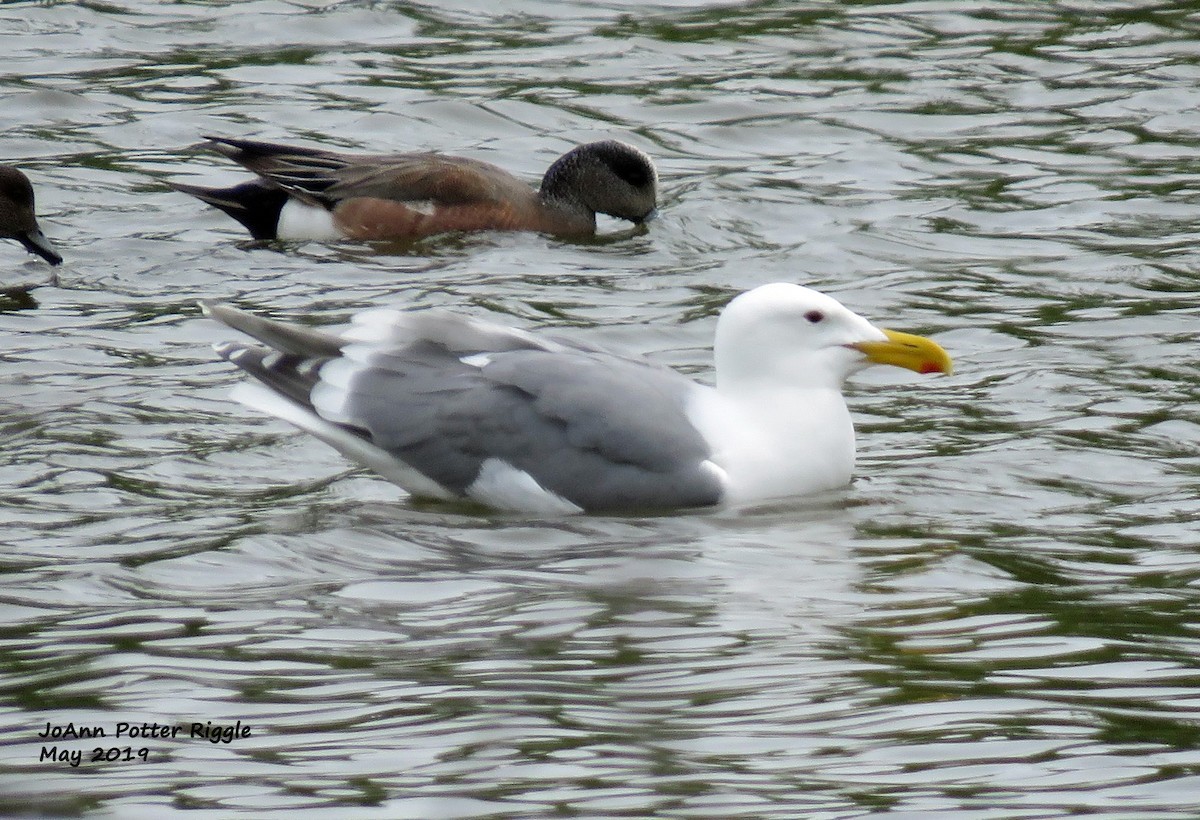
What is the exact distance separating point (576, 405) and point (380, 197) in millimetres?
4636

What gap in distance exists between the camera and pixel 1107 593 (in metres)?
5.37

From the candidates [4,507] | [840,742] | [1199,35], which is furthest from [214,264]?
[1199,35]

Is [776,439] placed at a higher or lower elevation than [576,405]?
lower

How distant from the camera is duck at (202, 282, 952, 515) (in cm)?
643

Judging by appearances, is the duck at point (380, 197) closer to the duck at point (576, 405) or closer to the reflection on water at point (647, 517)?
the reflection on water at point (647, 517)

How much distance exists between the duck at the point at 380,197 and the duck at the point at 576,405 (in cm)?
380

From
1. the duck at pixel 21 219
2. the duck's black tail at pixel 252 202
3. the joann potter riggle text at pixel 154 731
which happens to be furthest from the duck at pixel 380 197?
Answer: the joann potter riggle text at pixel 154 731

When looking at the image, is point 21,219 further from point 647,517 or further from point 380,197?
point 647,517

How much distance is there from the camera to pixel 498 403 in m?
6.57

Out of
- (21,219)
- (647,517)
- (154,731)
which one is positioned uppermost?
(154,731)

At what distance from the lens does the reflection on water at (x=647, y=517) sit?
4176 mm

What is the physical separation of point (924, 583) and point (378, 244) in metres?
5.80

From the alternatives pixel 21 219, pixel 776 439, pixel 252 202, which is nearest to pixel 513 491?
pixel 776 439

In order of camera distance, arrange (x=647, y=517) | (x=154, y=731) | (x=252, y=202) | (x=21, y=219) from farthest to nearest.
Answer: (x=252, y=202) → (x=21, y=219) → (x=647, y=517) → (x=154, y=731)
